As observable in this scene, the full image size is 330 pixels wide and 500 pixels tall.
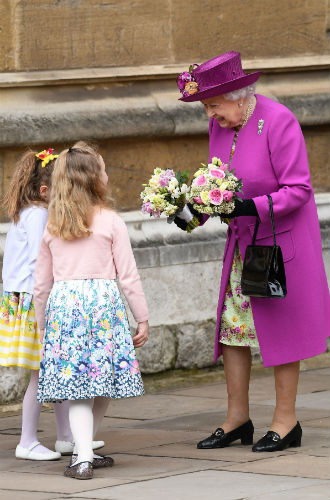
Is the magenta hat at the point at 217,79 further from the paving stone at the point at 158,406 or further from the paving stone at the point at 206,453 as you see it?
the paving stone at the point at 158,406

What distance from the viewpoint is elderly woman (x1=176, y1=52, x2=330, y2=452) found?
235 inches

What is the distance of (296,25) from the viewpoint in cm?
903

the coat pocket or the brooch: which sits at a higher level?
the brooch

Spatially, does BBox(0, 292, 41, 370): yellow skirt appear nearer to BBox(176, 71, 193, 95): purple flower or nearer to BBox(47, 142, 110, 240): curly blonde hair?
BBox(47, 142, 110, 240): curly blonde hair

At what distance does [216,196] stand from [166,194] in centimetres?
24

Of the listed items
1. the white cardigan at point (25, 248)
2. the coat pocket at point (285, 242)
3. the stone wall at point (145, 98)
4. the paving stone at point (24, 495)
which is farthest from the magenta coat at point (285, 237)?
the stone wall at point (145, 98)

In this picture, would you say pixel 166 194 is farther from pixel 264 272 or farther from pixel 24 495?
pixel 24 495

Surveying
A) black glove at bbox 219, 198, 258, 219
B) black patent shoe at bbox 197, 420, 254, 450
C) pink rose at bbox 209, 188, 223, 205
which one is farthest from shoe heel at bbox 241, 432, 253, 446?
pink rose at bbox 209, 188, 223, 205

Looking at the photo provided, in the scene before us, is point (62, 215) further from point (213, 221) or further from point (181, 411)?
point (213, 221)

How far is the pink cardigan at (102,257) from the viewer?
5.70 metres

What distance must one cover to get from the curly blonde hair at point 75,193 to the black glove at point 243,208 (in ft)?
1.86

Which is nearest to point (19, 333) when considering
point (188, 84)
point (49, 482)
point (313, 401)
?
point (49, 482)

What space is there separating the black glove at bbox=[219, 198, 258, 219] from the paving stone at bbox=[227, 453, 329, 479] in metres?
1.08

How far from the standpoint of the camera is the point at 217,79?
6004 millimetres
